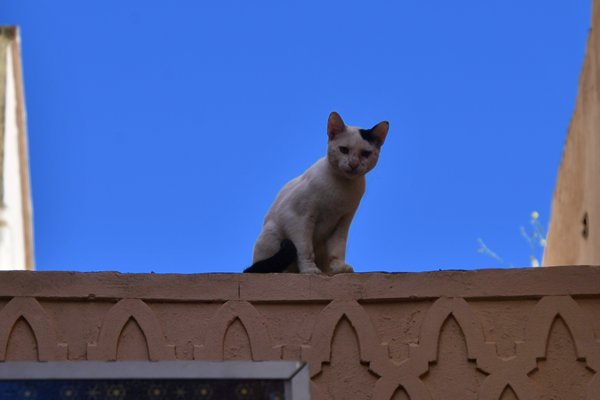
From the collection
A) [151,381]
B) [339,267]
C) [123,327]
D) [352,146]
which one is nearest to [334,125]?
[352,146]

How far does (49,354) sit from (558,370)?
6.42ft

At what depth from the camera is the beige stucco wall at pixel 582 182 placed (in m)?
6.48

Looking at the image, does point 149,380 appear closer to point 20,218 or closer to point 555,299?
point 555,299

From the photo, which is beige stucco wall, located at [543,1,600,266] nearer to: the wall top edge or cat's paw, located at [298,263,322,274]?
the wall top edge

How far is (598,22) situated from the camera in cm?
653

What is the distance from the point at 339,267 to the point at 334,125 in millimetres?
654

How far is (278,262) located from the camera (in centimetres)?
529

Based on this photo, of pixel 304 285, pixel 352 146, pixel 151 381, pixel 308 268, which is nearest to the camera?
pixel 151 381

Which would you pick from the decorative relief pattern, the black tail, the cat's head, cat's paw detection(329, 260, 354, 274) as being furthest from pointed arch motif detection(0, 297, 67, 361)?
the cat's head

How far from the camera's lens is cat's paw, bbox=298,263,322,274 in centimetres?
520

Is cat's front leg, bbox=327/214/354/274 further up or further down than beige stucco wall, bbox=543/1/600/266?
further down

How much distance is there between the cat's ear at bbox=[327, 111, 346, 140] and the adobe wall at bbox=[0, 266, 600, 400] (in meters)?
0.84

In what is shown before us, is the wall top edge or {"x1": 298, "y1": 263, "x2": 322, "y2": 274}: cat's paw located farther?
{"x1": 298, "y1": 263, "x2": 322, "y2": 274}: cat's paw

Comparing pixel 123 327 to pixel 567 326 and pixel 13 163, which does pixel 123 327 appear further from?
pixel 13 163
